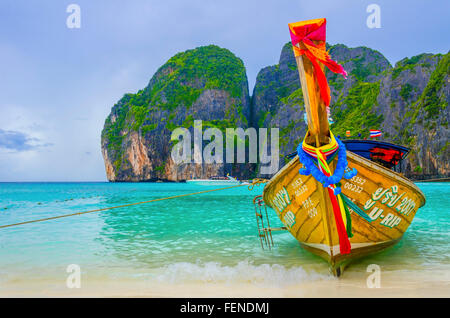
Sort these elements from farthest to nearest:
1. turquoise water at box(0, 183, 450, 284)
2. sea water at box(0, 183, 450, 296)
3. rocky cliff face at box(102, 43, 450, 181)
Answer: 1. rocky cliff face at box(102, 43, 450, 181)
2. turquoise water at box(0, 183, 450, 284)
3. sea water at box(0, 183, 450, 296)

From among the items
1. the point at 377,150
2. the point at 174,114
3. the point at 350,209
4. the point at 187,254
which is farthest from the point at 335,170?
the point at 174,114

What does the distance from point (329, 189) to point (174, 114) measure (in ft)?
331

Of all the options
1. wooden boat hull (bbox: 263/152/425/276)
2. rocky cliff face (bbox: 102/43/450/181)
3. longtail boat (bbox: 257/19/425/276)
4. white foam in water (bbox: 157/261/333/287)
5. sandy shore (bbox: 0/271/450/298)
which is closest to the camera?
longtail boat (bbox: 257/19/425/276)

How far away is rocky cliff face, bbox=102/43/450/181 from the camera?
230 ft

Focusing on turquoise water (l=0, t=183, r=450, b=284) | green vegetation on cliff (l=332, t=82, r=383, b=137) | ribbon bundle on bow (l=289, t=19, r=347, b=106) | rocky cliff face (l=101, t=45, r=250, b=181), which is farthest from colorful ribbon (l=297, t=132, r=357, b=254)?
A: rocky cliff face (l=101, t=45, r=250, b=181)

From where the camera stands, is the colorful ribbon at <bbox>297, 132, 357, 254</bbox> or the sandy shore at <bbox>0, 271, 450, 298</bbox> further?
the sandy shore at <bbox>0, 271, 450, 298</bbox>

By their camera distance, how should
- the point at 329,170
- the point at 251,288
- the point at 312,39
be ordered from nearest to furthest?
the point at 312,39
the point at 329,170
the point at 251,288

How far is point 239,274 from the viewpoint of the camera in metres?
5.74

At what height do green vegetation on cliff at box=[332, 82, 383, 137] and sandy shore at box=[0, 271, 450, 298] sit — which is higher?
green vegetation on cliff at box=[332, 82, 383, 137]

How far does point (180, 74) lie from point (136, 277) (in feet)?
371

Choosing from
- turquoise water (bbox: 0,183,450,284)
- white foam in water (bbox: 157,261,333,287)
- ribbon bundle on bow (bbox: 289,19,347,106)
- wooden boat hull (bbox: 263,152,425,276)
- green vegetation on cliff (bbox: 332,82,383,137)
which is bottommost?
turquoise water (bbox: 0,183,450,284)

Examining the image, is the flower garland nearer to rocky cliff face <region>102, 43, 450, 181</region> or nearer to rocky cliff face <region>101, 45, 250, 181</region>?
rocky cliff face <region>102, 43, 450, 181</region>

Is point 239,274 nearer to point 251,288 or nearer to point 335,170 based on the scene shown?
point 251,288
